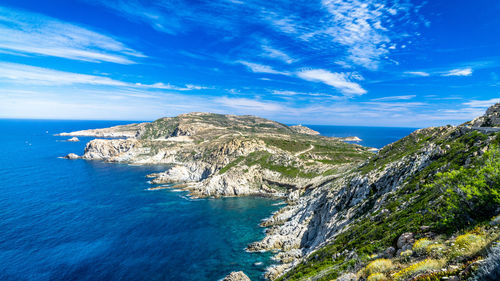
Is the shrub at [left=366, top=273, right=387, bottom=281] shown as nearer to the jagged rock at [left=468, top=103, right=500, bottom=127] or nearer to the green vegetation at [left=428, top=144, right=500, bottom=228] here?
the green vegetation at [left=428, top=144, right=500, bottom=228]

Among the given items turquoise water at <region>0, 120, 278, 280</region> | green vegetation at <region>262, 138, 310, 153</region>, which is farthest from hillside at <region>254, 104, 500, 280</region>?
green vegetation at <region>262, 138, 310, 153</region>

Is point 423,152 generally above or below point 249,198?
above

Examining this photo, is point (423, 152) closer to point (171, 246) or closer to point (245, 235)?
point (245, 235)

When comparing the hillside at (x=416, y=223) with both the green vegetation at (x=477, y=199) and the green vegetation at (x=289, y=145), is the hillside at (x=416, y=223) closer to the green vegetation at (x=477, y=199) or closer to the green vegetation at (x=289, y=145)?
the green vegetation at (x=477, y=199)

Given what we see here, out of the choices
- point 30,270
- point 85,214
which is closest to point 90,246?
point 30,270

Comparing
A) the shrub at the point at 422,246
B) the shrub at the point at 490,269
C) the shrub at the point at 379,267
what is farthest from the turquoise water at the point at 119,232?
the shrub at the point at 490,269
